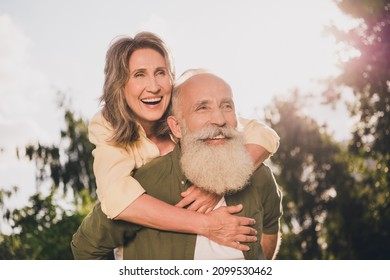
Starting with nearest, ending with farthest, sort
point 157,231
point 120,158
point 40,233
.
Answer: point 157,231
point 120,158
point 40,233

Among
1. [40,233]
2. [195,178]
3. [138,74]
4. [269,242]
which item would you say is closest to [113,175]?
[195,178]

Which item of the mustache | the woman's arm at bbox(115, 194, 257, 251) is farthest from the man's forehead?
the woman's arm at bbox(115, 194, 257, 251)

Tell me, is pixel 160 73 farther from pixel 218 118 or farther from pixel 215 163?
pixel 215 163

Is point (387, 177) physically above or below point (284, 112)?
below

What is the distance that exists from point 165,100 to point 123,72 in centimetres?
35

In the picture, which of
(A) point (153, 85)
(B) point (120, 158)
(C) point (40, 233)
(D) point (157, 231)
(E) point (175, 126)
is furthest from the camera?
(C) point (40, 233)

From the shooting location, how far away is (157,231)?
3057 millimetres

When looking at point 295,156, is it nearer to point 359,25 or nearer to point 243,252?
point 359,25

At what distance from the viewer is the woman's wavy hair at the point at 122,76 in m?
3.53

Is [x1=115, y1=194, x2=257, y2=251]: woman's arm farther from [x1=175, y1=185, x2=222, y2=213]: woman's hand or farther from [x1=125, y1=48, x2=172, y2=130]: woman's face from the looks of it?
[x1=125, y1=48, x2=172, y2=130]: woman's face

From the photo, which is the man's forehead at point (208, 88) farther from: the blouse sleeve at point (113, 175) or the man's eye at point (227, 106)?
the blouse sleeve at point (113, 175)

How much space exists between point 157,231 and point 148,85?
0.96 m

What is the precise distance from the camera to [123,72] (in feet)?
11.6
